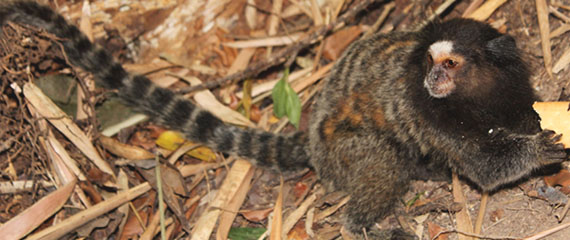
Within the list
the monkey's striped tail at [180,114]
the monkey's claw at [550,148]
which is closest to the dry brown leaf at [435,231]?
the monkey's claw at [550,148]

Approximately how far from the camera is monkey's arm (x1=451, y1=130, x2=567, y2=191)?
4.28 m

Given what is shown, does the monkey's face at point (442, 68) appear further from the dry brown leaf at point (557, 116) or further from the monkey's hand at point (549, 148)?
the monkey's hand at point (549, 148)

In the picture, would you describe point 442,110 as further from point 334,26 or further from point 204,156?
point 204,156

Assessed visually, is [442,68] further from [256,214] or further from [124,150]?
→ [124,150]

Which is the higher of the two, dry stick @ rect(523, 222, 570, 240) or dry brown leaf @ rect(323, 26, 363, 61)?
dry brown leaf @ rect(323, 26, 363, 61)

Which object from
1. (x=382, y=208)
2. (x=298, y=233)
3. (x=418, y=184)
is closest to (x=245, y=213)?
(x=298, y=233)

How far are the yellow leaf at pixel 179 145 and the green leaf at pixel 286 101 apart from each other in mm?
751

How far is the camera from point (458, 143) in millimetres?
4504

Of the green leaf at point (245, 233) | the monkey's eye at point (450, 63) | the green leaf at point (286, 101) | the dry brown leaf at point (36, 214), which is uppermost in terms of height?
the monkey's eye at point (450, 63)

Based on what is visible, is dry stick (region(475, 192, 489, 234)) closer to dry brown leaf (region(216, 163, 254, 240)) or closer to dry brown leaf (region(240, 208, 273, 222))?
dry brown leaf (region(240, 208, 273, 222))

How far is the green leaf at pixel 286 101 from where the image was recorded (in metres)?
5.66

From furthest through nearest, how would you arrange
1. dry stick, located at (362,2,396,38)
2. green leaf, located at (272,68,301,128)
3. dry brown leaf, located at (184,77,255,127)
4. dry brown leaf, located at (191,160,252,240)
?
1. dry stick, located at (362,2,396,38)
2. dry brown leaf, located at (184,77,255,127)
3. green leaf, located at (272,68,301,128)
4. dry brown leaf, located at (191,160,252,240)

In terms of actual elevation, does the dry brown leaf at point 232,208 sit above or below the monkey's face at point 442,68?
below

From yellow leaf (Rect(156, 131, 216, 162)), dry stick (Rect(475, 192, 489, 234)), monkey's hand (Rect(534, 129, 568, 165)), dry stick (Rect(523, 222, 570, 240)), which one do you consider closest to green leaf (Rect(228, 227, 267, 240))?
yellow leaf (Rect(156, 131, 216, 162))
